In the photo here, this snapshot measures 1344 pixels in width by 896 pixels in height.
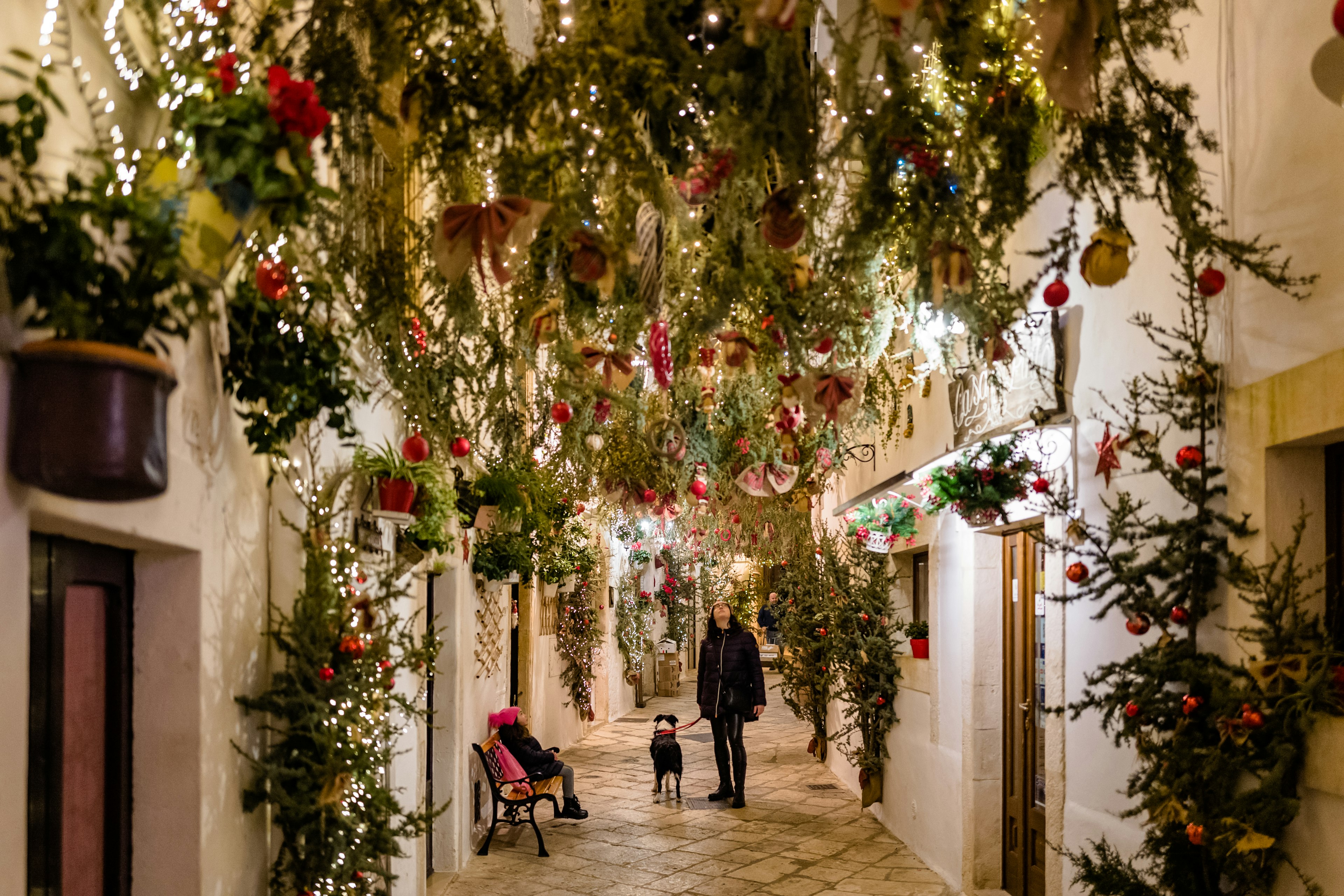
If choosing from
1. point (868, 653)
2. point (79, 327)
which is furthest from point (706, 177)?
point (868, 653)

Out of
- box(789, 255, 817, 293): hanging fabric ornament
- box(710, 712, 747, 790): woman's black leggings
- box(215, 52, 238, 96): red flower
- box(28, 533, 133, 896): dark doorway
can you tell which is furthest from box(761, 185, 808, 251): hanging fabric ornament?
box(710, 712, 747, 790): woman's black leggings

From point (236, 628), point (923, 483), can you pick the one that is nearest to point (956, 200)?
point (236, 628)

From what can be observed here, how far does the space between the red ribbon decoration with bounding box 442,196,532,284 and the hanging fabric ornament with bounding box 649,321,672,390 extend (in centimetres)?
238

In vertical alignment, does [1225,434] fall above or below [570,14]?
below

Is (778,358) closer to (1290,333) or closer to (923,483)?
(1290,333)

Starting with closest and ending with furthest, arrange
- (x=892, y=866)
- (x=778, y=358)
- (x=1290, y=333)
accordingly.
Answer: (x=1290, y=333) → (x=778, y=358) → (x=892, y=866)

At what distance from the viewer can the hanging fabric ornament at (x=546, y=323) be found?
442cm

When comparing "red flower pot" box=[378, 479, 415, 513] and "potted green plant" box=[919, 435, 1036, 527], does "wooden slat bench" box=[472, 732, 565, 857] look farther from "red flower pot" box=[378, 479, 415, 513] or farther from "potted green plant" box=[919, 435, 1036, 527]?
"potted green plant" box=[919, 435, 1036, 527]

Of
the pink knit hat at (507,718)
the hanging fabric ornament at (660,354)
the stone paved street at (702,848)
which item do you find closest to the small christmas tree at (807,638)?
the stone paved street at (702,848)

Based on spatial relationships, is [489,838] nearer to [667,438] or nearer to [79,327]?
[667,438]

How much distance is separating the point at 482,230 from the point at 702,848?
22.0 feet

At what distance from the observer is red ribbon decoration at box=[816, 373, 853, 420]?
15.0 ft

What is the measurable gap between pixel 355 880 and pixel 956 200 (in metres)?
3.12

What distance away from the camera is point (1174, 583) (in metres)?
4.05
